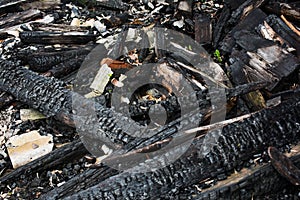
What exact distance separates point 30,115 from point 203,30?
2347 millimetres

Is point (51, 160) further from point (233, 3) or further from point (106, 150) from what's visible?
point (233, 3)

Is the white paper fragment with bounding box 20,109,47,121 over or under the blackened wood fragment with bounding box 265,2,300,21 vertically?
under

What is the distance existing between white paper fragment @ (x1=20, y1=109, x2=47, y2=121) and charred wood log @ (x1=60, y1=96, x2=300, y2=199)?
58.2 inches

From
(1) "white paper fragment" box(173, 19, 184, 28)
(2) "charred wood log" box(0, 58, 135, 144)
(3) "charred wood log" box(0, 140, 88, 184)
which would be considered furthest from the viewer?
(1) "white paper fragment" box(173, 19, 184, 28)

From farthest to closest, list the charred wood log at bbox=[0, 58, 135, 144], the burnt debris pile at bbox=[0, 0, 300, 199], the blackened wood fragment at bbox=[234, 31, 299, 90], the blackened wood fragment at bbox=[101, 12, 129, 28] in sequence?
the blackened wood fragment at bbox=[101, 12, 129, 28], the blackened wood fragment at bbox=[234, 31, 299, 90], the charred wood log at bbox=[0, 58, 135, 144], the burnt debris pile at bbox=[0, 0, 300, 199]

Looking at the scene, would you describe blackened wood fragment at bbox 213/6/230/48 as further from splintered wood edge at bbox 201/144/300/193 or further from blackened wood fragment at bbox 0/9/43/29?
blackened wood fragment at bbox 0/9/43/29

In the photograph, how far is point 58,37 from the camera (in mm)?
5730

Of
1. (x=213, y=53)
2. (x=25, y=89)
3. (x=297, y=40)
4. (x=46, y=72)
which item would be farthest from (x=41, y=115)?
(x=297, y=40)

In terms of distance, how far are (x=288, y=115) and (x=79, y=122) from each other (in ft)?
6.78

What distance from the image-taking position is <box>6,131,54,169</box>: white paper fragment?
4172 mm

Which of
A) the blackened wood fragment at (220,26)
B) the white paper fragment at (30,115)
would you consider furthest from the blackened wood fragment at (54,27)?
the blackened wood fragment at (220,26)

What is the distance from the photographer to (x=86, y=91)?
4.91 meters

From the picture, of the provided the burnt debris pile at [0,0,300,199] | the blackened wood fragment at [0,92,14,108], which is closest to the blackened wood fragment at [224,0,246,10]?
the burnt debris pile at [0,0,300,199]

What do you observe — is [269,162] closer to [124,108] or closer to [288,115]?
[288,115]
